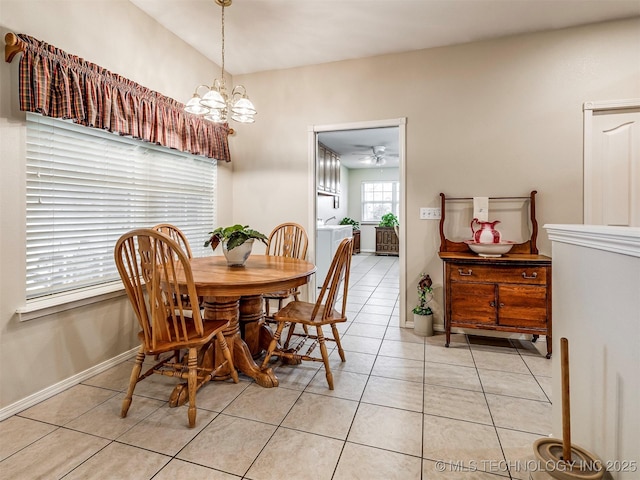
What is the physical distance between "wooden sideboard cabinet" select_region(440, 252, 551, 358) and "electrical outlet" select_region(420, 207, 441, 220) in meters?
0.54

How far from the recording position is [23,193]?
6.39 ft

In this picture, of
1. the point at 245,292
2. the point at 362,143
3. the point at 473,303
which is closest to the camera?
the point at 245,292

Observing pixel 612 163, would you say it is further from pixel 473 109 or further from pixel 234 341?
pixel 234 341

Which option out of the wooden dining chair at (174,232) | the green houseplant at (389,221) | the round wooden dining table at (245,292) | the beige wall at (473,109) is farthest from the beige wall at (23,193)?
the green houseplant at (389,221)

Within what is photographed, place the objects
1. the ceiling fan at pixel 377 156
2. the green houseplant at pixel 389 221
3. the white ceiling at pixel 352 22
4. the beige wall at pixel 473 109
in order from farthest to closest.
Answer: the green houseplant at pixel 389 221
the ceiling fan at pixel 377 156
the beige wall at pixel 473 109
the white ceiling at pixel 352 22

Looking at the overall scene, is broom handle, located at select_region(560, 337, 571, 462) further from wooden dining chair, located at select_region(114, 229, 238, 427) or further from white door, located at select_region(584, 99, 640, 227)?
white door, located at select_region(584, 99, 640, 227)

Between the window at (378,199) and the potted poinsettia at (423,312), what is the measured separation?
6704 millimetres

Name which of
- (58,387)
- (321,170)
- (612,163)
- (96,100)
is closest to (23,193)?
(96,100)

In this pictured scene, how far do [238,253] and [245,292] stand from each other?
1.69 feet

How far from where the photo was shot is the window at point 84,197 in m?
2.04

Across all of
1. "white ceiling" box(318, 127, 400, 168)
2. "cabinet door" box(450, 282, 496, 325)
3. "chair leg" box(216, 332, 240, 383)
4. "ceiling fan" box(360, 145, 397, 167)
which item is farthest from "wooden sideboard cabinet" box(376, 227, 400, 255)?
"chair leg" box(216, 332, 240, 383)

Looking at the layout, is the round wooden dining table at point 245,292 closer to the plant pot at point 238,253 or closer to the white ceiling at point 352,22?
the plant pot at point 238,253

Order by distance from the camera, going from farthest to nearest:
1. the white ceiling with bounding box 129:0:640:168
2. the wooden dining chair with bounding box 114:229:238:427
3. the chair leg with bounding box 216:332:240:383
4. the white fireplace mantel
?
the white ceiling with bounding box 129:0:640:168 < the chair leg with bounding box 216:332:240:383 < the wooden dining chair with bounding box 114:229:238:427 < the white fireplace mantel

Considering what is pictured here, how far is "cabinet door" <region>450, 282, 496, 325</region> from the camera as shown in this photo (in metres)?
2.75
